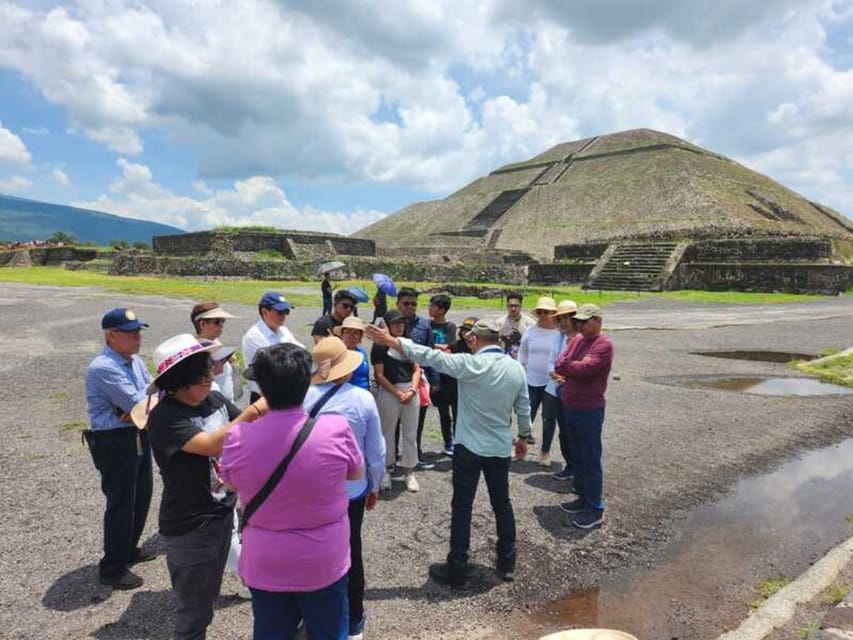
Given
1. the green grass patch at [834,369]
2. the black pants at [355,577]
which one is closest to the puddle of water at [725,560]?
the black pants at [355,577]

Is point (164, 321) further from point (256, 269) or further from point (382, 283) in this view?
point (256, 269)

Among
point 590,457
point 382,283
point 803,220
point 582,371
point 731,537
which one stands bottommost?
point 731,537

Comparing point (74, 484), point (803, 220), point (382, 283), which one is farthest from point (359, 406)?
point (803, 220)

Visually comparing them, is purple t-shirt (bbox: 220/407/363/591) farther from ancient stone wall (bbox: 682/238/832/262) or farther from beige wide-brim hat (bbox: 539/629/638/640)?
ancient stone wall (bbox: 682/238/832/262)

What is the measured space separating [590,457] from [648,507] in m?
0.95

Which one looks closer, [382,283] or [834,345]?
[382,283]

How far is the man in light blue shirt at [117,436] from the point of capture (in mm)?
3697

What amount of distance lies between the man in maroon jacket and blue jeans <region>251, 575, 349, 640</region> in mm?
2916

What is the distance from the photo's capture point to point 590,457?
4.92 metres

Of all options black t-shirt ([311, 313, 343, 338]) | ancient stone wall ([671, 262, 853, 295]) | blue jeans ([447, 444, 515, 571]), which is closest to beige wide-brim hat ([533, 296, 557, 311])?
black t-shirt ([311, 313, 343, 338])

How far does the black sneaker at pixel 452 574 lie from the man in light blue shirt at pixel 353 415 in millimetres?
756

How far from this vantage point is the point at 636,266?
3484 centimetres

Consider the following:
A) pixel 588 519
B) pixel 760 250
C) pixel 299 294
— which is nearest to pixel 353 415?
pixel 588 519

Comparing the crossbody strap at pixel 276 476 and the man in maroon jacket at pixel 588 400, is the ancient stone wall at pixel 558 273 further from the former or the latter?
the crossbody strap at pixel 276 476
